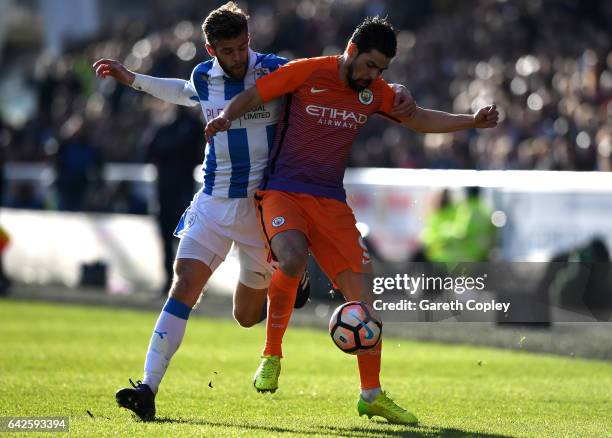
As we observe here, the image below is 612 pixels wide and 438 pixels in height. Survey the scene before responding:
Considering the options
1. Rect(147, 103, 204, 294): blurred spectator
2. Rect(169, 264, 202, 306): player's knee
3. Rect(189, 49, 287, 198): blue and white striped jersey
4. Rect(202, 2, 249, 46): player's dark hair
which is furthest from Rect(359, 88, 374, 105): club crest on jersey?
Rect(147, 103, 204, 294): blurred spectator

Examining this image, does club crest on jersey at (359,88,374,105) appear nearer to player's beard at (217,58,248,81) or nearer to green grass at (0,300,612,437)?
player's beard at (217,58,248,81)

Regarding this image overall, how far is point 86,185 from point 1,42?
58.9 feet

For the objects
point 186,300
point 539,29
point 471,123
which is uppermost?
point 539,29

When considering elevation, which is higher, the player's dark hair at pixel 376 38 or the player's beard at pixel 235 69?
the player's dark hair at pixel 376 38

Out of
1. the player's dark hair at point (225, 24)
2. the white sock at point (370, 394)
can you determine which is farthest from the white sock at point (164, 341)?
the player's dark hair at point (225, 24)

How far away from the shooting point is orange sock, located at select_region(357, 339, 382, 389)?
8.60 m

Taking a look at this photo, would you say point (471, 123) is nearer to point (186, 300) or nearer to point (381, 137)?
point (186, 300)

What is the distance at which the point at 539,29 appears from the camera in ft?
67.5

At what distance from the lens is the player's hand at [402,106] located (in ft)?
29.4

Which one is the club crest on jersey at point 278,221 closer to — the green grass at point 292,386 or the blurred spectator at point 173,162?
the green grass at point 292,386

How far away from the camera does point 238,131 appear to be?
9109mm

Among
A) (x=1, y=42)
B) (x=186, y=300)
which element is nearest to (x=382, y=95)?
(x=186, y=300)

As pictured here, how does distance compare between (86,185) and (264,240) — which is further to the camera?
(86,185)

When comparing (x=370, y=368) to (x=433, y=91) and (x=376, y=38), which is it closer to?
(x=376, y=38)
